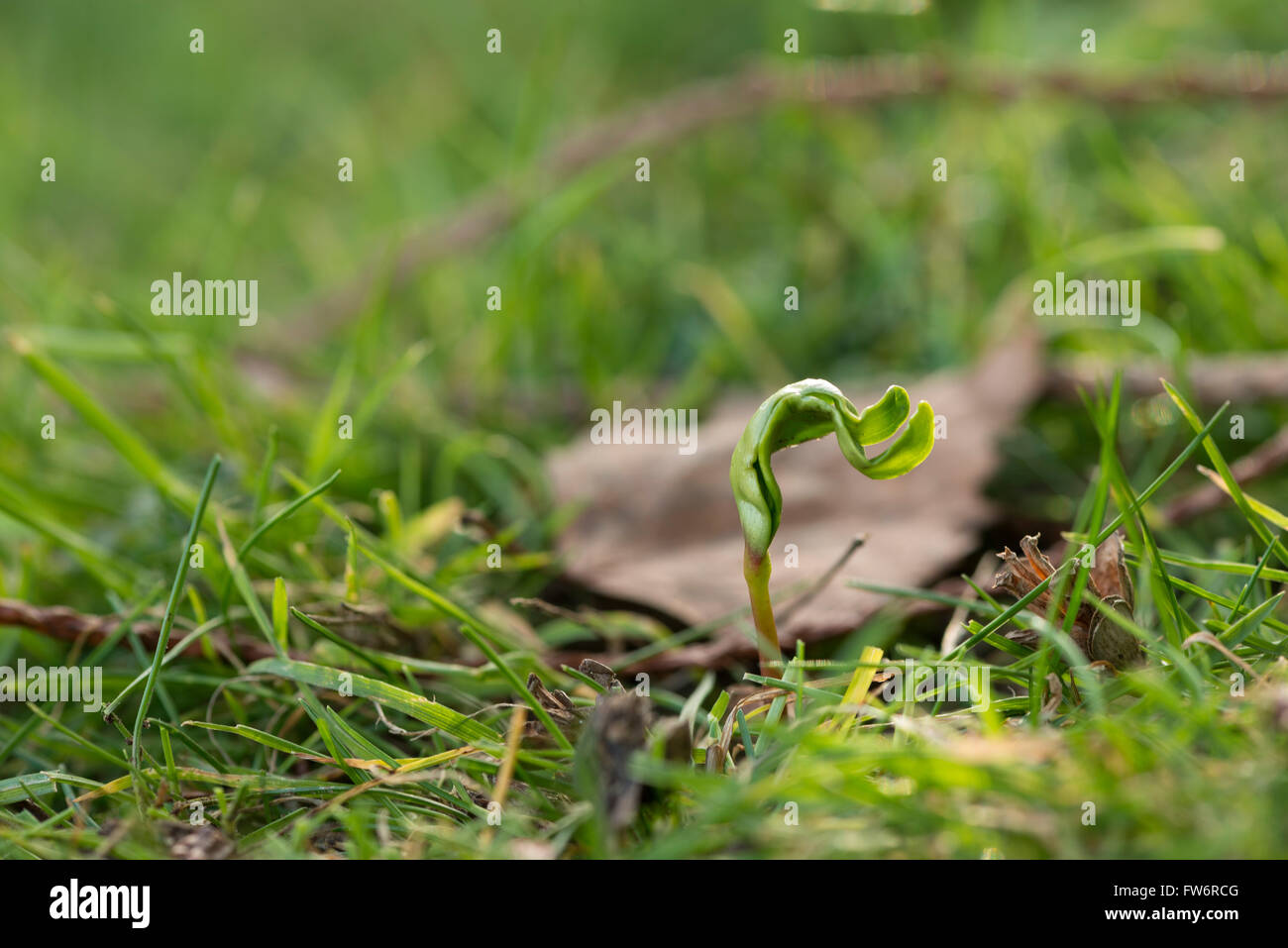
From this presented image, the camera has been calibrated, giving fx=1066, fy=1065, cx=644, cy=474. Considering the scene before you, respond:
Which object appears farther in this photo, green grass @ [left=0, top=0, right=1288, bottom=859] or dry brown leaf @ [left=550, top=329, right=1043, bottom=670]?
dry brown leaf @ [left=550, top=329, right=1043, bottom=670]

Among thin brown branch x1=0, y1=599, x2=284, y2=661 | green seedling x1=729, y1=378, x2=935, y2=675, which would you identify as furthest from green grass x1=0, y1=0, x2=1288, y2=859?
green seedling x1=729, y1=378, x2=935, y2=675

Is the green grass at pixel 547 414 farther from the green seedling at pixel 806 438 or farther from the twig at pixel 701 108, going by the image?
the green seedling at pixel 806 438

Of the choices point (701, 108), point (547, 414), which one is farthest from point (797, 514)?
point (701, 108)

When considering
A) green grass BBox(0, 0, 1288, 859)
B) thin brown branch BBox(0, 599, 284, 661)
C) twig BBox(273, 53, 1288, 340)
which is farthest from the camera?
twig BBox(273, 53, 1288, 340)

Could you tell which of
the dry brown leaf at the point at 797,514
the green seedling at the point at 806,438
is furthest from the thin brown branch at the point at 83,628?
the green seedling at the point at 806,438

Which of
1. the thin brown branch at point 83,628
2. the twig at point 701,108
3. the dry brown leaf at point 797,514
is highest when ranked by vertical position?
the twig at point 701,108

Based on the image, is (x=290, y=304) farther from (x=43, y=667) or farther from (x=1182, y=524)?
(x=1182, y=524)

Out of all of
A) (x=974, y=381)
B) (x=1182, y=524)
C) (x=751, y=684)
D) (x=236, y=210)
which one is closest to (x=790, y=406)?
(x=751, y=684)

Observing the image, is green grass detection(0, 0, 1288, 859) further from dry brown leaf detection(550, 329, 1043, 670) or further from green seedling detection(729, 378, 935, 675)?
green seedling detection(729, 378, 935, 675)
